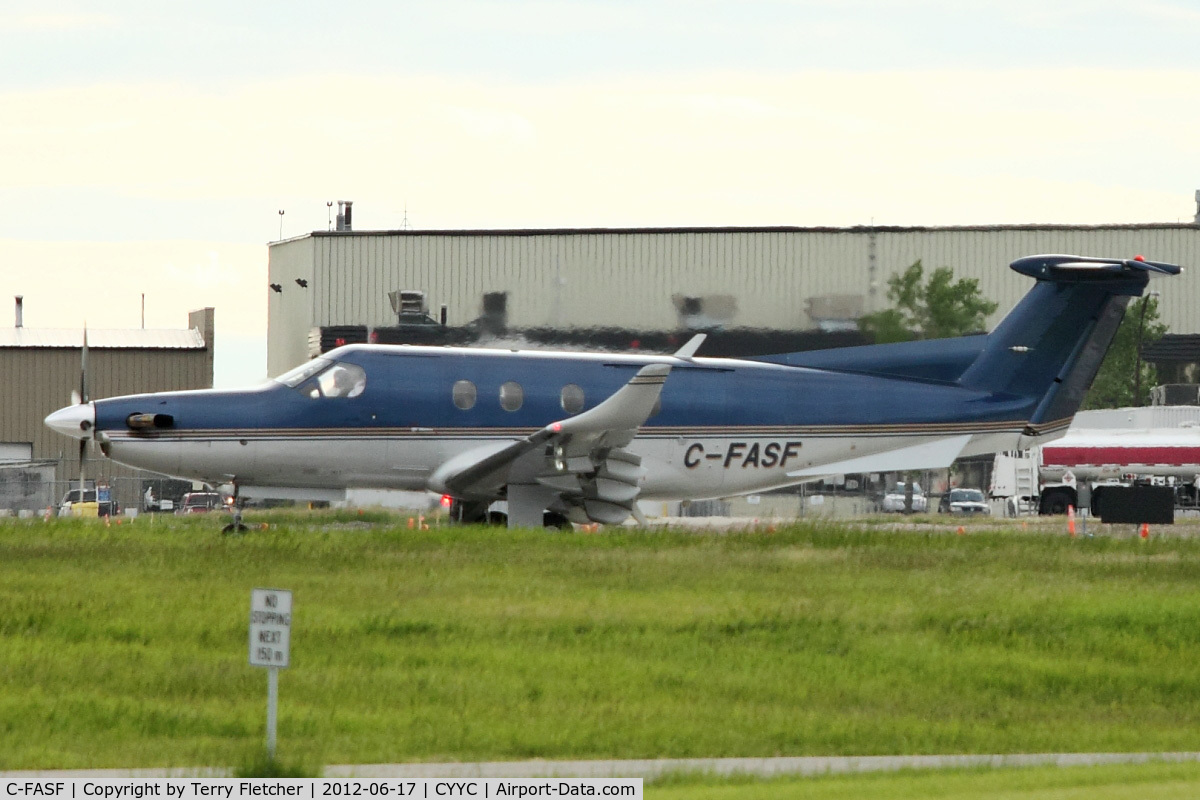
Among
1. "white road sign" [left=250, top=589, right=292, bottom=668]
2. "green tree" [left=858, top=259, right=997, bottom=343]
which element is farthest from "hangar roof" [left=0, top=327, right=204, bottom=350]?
"white road sign" [left=250, top=589, right=292, bottom=668]

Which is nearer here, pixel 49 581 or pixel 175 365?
pixel 49 581

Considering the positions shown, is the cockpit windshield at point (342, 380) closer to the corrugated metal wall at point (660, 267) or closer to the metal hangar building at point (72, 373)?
the corrugated metal wall at point (660, 267)

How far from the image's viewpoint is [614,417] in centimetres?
2484

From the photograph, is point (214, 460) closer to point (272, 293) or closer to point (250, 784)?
point (250, 784)

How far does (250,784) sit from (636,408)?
14597mm

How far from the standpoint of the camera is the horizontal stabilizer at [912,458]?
92.3 ft

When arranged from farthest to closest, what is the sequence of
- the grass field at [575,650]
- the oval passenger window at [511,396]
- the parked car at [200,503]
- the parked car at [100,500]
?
the parked car at [200,503]
the parked car at [100,500]
the oval passenger window at [511,396]
the grass field at [575,650]

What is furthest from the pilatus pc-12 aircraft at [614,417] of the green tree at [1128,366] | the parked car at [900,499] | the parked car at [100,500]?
the green tree at [1128,366]

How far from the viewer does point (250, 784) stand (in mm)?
10508

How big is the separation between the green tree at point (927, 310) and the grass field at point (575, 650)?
113 ft

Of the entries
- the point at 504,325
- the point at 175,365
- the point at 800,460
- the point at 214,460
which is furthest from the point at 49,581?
the point at 175,365

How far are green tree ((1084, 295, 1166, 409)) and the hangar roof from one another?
1459 inches

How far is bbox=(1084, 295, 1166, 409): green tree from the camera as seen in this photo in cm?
6694

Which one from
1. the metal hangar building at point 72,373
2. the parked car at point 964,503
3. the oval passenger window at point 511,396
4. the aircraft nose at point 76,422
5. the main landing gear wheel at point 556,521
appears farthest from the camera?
the metal hangar building at point 72,373
